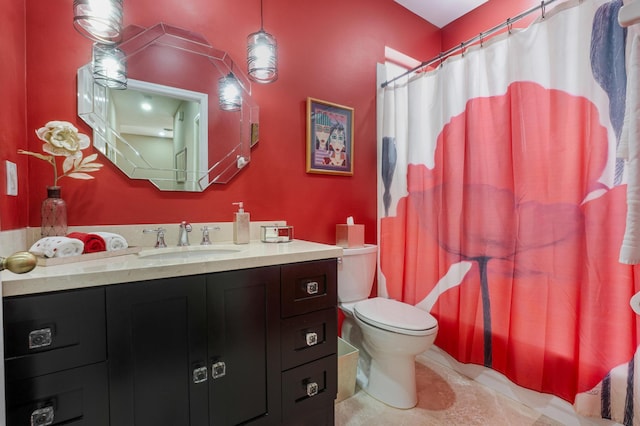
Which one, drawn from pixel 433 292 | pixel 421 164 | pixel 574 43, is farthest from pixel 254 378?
pixel 574 43

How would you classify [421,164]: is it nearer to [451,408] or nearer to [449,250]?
[449,250]

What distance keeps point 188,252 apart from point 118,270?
50 cm

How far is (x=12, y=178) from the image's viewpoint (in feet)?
3.26

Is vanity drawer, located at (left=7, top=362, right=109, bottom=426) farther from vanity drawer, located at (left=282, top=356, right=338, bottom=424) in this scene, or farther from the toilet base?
the toilet base

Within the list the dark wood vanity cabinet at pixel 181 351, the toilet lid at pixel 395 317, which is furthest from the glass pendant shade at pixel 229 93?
the toilet lid at pixel 395 317

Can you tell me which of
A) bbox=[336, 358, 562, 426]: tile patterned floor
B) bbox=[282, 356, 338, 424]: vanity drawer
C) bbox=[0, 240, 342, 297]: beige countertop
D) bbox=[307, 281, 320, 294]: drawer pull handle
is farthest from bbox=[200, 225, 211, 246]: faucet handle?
bbox=[336, 358, 562, 426]: tile patterned floor

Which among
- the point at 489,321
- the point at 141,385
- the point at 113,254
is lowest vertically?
the point at 489,321

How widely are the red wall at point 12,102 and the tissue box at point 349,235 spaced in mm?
1505

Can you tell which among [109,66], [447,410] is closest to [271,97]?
[109,66]

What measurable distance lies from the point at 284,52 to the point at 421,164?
3.68ft

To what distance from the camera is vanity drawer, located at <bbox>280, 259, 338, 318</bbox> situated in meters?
1.14

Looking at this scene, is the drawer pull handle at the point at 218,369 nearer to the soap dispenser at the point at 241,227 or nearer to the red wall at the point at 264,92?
the soap dispenser at the point at 241,227

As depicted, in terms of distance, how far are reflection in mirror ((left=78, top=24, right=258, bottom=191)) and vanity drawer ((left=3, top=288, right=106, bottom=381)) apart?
2.33ft

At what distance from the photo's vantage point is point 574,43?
129 centimetres
